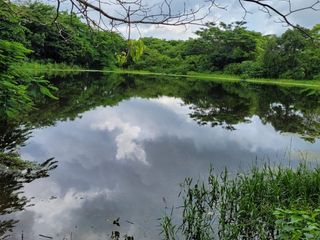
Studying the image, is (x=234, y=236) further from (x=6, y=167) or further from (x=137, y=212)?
(x=6, y=167)

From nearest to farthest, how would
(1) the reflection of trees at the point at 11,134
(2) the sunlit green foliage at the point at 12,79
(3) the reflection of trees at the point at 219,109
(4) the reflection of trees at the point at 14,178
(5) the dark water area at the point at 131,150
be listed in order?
1. (4) the reflection of trees at the point at 14,178
2. (5) the dark water area at the point at 131,150
3. (2) the sunlit green foliage at the point at 12,79
4. (1) the reflection of trees at the point at 11,134
5. (3) the reflection of trees at the point at 219,109

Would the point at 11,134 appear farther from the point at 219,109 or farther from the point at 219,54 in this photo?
the point at 219,54

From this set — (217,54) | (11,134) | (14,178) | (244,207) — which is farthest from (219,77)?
(244,207)

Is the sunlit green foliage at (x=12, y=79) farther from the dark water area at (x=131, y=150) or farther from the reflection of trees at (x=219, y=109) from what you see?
the reflection of trees at (x=219, y=109)

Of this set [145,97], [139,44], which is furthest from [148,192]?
[145,97]

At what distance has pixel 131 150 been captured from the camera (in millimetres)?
13375

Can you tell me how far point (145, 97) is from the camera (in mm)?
30688

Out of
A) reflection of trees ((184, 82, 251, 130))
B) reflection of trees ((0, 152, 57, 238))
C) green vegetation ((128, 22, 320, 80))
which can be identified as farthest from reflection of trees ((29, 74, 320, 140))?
green vegetation ((128, 22, 320, 80))

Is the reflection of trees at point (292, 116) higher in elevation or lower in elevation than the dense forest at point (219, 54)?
lower

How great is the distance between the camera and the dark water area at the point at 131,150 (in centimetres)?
743

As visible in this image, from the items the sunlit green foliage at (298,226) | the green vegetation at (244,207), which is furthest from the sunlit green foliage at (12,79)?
the sunlit green foliage at (298,226)

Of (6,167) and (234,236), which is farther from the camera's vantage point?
(6,167)

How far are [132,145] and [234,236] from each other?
27.3 feet

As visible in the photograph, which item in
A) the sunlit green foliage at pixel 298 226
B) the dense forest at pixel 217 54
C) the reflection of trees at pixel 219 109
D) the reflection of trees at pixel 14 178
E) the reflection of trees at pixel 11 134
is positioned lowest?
the reflection of trees at pixel 14 178
